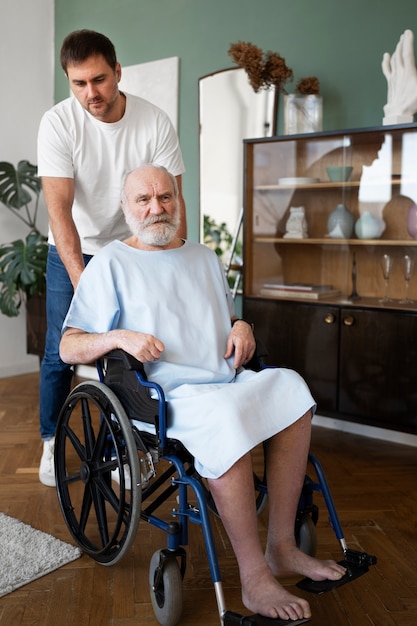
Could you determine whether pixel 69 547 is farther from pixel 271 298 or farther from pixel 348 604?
pixel 271 298

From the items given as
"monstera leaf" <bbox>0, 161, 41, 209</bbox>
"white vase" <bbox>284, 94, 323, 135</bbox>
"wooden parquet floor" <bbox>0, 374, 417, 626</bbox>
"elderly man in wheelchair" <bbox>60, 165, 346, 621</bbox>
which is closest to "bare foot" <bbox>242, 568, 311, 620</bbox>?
"elderly man in wheelchair" <bbox>60, 165, 346, 621</bbox>

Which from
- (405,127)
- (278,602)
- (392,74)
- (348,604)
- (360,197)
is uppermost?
(392,74)

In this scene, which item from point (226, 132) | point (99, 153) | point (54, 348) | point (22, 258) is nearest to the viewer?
point (99, 153)

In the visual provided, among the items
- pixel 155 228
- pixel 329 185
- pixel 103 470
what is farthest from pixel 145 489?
pixel 329 185

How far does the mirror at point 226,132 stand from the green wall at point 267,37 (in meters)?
0.09

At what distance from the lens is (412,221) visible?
3.32 metres

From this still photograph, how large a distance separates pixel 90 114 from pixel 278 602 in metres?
1.78

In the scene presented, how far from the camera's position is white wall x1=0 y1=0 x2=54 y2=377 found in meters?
4.85

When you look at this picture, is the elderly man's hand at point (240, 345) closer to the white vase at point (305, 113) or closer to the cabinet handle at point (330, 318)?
the cabinet handle at point (330, 318)

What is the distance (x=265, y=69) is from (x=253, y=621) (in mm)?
2861

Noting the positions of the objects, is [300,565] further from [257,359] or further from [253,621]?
[257,359]

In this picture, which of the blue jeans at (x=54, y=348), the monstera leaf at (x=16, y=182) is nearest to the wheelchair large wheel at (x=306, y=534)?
the blue jeans at (x=54, y=348)

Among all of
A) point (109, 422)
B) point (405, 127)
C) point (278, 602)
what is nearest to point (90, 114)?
point (109, 422)

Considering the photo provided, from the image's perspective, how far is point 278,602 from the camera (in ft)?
5.46
